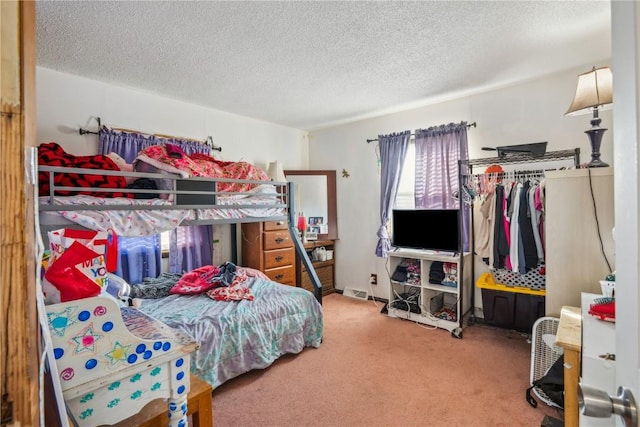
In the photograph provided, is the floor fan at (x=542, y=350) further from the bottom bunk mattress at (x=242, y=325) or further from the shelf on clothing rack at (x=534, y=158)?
the bottom bunk mattress at (x=242, y=325)

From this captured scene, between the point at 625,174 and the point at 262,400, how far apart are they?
2.20m

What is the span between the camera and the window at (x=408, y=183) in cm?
380

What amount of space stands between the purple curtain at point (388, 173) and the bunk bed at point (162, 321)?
4.16 ft

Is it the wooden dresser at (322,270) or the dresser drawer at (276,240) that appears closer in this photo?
the dresser drawer at (276,240)

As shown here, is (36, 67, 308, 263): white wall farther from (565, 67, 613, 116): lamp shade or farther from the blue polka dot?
(565, 67, 613, 116): lamp shade

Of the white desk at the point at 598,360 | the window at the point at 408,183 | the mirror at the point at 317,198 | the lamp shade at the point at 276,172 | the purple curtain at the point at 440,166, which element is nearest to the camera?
the white desk at the point at 598,360

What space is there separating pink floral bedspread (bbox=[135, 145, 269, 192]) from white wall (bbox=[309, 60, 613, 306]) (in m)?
1.75

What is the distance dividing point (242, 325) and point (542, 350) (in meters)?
2.09

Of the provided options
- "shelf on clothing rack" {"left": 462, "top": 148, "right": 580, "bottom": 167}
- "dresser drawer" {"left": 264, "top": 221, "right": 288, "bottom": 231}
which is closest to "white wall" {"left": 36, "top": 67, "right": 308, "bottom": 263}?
"dresser drawer" {"left": 264, "top": 221, "right": 288, "bottom": 231}

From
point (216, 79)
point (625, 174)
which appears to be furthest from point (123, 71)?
point (625, 174)

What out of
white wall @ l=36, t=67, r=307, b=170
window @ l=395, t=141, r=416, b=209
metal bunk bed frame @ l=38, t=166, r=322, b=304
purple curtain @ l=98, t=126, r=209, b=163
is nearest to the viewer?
metal bunk bed frame @ l=38, t=166, r=322, b=304

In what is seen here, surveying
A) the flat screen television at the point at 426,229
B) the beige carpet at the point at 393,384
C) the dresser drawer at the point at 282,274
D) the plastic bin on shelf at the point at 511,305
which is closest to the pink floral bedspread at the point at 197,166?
the dresser drawer at the point at 282,274

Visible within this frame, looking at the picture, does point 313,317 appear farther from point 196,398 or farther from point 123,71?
point 123,71

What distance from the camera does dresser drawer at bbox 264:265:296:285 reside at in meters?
3.71
